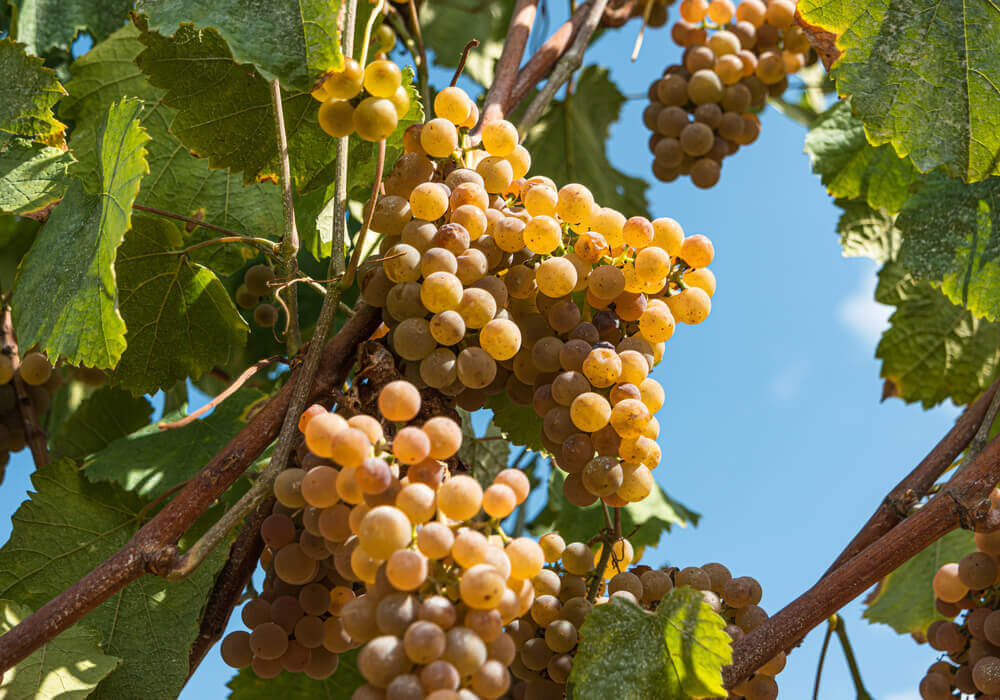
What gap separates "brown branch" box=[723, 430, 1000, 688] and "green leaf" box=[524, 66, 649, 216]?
1.12m

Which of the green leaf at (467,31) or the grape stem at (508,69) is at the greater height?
the green leaf at (467,31)

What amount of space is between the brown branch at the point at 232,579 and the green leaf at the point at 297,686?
0.46ft

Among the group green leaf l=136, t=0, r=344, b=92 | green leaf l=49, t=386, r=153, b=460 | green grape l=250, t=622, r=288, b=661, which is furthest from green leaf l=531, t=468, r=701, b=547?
green leaf l=136, t=0, r=344, b=92

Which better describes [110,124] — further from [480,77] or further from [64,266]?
[480,77]

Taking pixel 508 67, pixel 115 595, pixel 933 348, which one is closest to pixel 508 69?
pixel 508 67

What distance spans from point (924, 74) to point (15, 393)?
1.32 metres

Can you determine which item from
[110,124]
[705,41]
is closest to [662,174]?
[705,41]

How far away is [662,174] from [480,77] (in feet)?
2.79

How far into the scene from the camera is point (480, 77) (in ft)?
7.07

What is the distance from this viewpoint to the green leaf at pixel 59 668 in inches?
34.4

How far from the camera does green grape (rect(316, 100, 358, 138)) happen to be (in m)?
0.76

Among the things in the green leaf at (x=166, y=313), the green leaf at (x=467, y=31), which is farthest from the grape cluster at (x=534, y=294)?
the green leaf at (x=467, y=31)

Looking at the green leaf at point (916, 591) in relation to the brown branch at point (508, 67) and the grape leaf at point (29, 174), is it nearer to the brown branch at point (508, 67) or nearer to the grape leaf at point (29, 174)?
the brown branch at point (508, 67)

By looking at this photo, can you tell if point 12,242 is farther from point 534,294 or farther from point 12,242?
point 534,294
